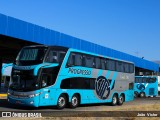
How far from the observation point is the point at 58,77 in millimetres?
20688

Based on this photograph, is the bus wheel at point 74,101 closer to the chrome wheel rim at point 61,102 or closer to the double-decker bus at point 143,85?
the chrome wheel rim at point 61,102

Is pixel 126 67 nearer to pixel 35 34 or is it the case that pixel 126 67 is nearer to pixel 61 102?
pixel 61 102

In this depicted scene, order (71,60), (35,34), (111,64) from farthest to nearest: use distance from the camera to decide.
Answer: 1. (35,34)
2. (111,64)
3. (71,60)

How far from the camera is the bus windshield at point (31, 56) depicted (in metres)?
19.9

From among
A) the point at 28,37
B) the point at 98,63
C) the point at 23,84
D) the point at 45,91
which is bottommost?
the point at 45,91

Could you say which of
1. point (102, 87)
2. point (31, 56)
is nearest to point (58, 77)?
point (31, 56)

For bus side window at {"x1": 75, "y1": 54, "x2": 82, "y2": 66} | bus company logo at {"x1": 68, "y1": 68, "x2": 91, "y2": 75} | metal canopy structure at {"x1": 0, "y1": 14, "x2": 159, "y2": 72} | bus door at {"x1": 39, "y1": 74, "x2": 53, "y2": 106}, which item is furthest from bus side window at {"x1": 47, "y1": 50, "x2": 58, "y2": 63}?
metal canopy structure at {"x1": 0, "y1": 14, "x2": 159, "y2": 72}

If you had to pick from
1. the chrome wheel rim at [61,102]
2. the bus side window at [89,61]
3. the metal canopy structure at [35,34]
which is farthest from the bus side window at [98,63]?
the metal canopy structure at [35,34]

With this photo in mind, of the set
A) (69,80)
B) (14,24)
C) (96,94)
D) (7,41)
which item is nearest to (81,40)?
(7,41)

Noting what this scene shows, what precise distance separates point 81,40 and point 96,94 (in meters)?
19.3

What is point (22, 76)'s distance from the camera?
2002 centimetres

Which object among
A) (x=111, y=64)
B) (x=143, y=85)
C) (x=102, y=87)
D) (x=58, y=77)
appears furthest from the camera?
(x=143, y=85)

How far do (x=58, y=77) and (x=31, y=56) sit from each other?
72.4 inches

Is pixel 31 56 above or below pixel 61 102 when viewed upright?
above
